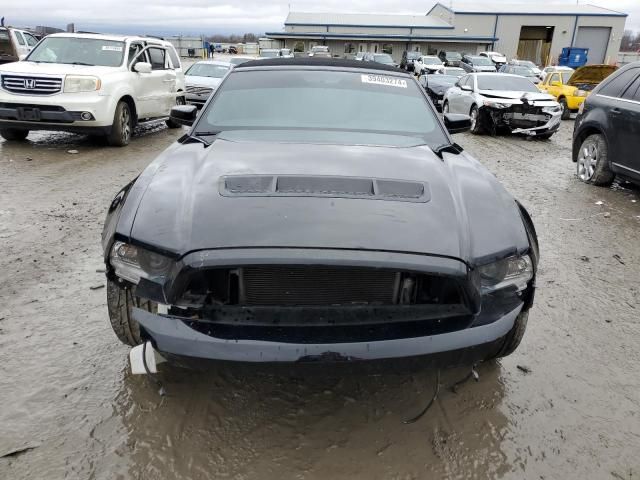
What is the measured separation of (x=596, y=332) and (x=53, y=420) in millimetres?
3069

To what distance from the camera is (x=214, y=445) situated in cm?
212

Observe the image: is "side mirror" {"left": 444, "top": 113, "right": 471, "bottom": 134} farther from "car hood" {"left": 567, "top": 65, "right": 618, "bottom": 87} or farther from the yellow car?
"car hood" {"left": 567, "top": 65, "right": 618, "bottom": 87}

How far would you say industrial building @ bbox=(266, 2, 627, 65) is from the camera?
52.4 m

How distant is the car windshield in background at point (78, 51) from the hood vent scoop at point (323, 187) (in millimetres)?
7655

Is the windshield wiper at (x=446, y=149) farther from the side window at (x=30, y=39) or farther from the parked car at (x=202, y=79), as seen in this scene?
the side window at (x=30, y=39)

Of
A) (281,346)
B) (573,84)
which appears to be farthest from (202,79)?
(281,346)

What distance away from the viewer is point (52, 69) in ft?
25.7

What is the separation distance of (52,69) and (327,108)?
6.36m

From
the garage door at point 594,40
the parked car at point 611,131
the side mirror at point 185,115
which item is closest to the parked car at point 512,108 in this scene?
the parked car at point 611,131

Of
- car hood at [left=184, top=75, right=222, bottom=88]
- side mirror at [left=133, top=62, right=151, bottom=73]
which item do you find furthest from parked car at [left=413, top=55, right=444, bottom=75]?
side mirror at [left=133, top=62, right=151, bottom=73]

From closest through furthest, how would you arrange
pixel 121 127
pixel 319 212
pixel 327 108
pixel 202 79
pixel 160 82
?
pixel 319 212
pixel 327 108
pixel 121 127
pixel 160 82
pixel 202 79

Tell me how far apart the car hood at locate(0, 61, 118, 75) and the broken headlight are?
22.6 ft

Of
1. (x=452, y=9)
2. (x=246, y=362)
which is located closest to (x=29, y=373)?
(x=246, y=362)

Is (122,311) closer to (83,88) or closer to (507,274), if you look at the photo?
(507,274)
